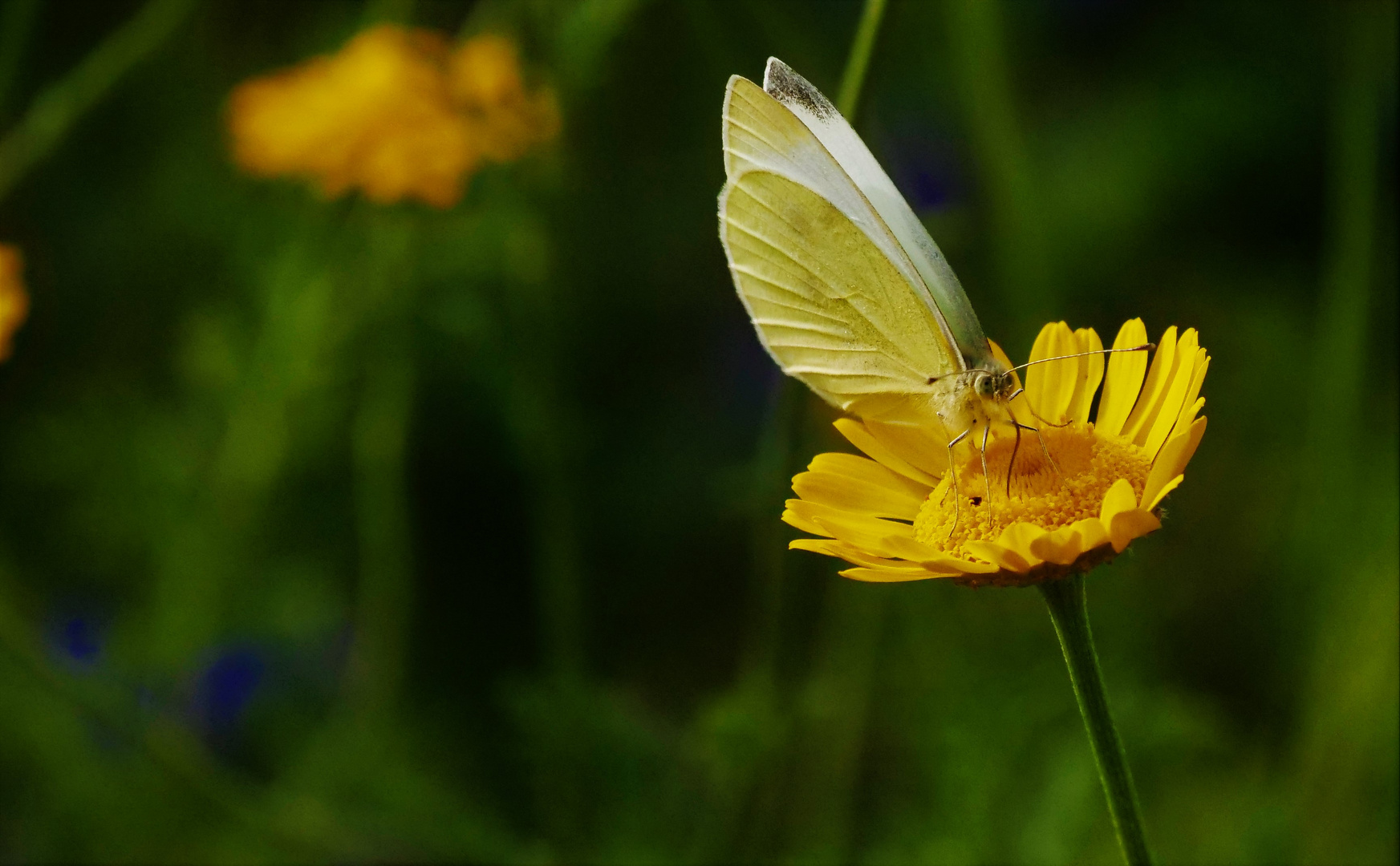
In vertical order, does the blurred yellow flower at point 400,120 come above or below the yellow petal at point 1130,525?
above

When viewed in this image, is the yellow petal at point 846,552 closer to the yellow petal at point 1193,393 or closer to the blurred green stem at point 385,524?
the yellow petal at point 1193,393

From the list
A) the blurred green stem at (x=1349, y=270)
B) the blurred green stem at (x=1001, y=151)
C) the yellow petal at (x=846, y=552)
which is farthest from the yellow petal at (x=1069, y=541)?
the blurred green stem at (x=1349, y=270)

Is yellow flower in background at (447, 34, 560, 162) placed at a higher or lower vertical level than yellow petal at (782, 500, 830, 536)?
higher

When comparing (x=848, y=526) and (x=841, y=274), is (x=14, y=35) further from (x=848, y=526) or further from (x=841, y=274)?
(x=848, y=526)

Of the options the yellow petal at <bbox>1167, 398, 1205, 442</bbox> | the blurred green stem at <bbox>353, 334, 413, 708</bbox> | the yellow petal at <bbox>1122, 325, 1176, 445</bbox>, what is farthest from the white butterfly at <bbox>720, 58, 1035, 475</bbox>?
the blurred green stem at <bbox>353, 334, 413, 708</bbox>

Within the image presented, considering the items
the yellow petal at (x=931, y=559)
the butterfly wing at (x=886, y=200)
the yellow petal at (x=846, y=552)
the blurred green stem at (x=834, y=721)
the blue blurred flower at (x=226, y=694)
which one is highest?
the butterfly wing at (x=886, y=200)

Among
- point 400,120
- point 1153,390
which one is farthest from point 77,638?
point 1153,390

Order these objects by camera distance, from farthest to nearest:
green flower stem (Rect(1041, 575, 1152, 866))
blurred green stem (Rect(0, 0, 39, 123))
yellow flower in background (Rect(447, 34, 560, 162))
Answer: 1. yellow flower in background (Rect(447, 34, 560, 162))
2. blurred green stem (Rect(0, 0, 39, 123))
3. green flower stem (Rect(1041, 575, 1152, 866))

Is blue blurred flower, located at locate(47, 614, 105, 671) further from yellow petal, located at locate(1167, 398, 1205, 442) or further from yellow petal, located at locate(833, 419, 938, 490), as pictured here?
yellow petal, located at locate(1167, 398, 1205, 442)
